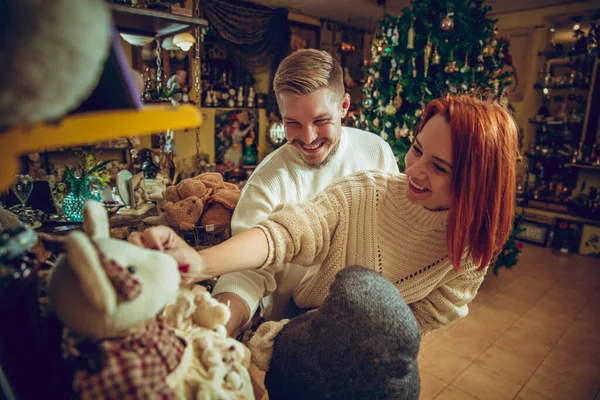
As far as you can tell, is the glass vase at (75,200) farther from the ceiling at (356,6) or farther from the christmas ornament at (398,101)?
the ceiling at (356,6)

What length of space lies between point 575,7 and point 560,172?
1.99 meters

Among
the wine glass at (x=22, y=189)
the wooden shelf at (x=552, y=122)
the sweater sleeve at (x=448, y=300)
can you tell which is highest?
the wooden shelf at (x=552, y=122)

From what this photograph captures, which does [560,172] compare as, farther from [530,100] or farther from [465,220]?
[465,220]

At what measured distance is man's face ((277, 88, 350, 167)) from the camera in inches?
52.9

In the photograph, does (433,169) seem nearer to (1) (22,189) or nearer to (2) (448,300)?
(2) (448,300)

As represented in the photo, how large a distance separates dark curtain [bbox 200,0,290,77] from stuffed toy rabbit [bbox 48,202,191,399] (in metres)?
4.78

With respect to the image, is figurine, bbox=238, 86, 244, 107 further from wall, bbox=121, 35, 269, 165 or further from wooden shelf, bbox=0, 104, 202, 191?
wooden shelf, bbox=0, 104, 202, 191

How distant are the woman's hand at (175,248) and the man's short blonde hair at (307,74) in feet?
2.65

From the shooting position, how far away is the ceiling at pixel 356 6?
4.75 metres

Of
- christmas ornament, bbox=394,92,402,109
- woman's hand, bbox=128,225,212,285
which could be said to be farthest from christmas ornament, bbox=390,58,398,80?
woman's hand, bbox=128,225,212,285

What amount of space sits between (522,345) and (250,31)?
4.57 m

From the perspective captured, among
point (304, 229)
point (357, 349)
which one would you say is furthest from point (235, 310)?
point (357, 349)

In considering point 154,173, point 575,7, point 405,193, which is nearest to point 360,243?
point 405,193

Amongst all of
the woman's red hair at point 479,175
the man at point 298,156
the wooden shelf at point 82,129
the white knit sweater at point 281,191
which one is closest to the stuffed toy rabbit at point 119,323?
the wooden shelf at point 82,129
